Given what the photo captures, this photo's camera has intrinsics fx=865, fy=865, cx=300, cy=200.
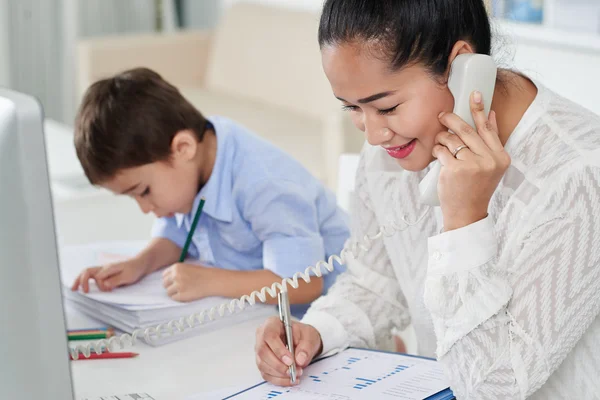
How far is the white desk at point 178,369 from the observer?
→ 3.66 feet

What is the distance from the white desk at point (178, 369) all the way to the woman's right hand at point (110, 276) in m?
0.17

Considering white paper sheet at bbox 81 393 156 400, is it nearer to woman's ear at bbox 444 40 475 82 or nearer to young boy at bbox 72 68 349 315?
young boy at bbox 72 68 349 315

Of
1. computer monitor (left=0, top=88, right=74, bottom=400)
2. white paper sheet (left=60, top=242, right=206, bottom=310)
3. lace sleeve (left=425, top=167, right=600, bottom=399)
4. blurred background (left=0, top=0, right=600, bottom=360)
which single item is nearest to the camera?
computer monitor (left=0, top=88, right=74, bottom=400)

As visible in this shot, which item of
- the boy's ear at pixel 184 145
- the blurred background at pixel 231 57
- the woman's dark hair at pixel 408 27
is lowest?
the blurred background at pixel 231 57

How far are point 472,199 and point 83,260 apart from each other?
2.65 feet

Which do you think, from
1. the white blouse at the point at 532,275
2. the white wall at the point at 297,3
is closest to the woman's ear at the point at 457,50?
the white blouse at the point at 532,275

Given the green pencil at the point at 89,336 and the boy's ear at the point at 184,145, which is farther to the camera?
the boy's ear at the point at 184,145

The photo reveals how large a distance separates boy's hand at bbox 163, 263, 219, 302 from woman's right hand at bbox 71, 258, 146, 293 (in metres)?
0.08

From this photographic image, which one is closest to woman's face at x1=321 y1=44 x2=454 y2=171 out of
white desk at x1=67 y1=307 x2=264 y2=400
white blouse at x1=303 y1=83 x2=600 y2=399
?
white blouse at x1=303 y1=83 x2=600 y2=399

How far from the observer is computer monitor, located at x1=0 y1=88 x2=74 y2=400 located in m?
0.70

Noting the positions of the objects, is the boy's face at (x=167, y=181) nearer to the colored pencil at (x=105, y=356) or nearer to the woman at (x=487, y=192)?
the colored pencil at (x=105, y=356)

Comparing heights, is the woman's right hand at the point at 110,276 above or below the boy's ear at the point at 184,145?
below

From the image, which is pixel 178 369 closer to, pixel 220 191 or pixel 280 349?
pixel 280 349

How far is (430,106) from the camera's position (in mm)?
1018
